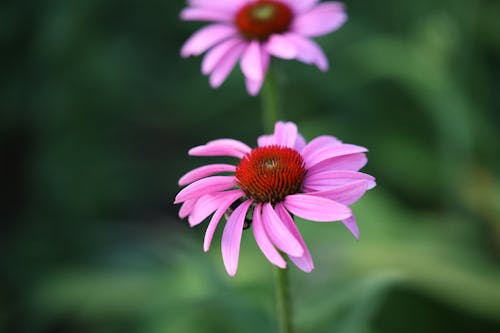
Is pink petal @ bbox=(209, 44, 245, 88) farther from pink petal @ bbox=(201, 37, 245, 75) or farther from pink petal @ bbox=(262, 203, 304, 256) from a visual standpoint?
pink petal @ bbox=(262, 203, 304, 256)

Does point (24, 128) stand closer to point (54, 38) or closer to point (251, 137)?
point (54, 38)

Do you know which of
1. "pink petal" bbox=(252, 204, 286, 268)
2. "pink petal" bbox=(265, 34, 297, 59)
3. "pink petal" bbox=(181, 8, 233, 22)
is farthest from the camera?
"pink petal" bbox=(181, 8, 233, 22)

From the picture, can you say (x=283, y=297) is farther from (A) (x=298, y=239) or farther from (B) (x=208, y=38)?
(B) (x=208, y=38)

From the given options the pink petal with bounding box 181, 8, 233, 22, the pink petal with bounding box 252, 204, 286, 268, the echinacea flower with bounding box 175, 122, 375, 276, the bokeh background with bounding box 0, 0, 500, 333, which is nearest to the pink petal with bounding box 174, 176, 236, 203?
the echinacea flower with bounding box 175, 122, 375, 276

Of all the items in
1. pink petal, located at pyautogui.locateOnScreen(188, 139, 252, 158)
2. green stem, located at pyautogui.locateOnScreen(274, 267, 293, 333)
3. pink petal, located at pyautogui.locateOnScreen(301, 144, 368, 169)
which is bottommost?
green stem, located at pyautogui.locateOnScreen(274, 267, 293, 333)

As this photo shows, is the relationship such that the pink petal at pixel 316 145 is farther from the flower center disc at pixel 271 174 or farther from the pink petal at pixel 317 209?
the pink petal at pixel 317 209

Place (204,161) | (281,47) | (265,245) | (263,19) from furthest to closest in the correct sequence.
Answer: (204,161) < (263,19) < (281,47) < (265,245)

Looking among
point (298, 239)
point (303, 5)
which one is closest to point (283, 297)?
point (298, 239)

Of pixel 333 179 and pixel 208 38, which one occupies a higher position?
pixel 208 38
